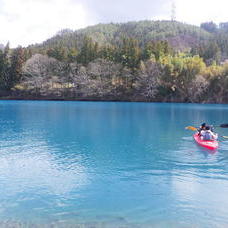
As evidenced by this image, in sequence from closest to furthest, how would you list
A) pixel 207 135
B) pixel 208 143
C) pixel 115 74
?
pixel 208 143 < pixel 207 135 < pixel 115 74

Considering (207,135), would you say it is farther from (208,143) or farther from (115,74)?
(115,74)

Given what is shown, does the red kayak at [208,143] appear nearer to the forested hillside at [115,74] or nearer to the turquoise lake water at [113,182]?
the turquoise lake water at [113,182]

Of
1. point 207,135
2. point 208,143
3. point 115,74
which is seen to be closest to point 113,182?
point 208,143

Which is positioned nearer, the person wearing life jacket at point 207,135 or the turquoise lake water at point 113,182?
the turquoise lake water at point 113,182

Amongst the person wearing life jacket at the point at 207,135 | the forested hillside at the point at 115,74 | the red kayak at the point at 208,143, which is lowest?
the red kayak at the point at 208,143

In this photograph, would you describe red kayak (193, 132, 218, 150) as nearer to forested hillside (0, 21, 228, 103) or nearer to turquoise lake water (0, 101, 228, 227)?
turquoise lake water (0, 101, 228, 227)

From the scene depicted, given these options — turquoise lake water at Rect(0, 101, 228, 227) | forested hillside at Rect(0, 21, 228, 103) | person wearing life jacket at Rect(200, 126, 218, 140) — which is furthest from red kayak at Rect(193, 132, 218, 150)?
forested hillside at Rect(0, 21, 228, 103)

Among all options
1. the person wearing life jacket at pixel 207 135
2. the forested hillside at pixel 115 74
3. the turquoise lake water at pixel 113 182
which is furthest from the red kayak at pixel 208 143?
the forested hillside at pixel 115 74

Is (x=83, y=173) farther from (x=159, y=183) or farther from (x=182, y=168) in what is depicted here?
(x=182, y=168)

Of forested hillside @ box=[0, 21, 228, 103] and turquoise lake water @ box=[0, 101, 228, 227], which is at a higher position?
forested hillside @ box=[0, 21, 228, 103]

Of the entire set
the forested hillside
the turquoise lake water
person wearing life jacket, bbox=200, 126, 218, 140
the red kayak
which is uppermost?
the forested hillside

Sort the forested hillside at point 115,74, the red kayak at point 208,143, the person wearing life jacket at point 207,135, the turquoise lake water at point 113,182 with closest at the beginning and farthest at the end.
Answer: the turquoise lake water at point 113,182
the red kayak at point 208,143
the person wearing life jacket at point 207,135
the forested hillside at point 115,74

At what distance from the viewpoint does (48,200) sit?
12.1 meters

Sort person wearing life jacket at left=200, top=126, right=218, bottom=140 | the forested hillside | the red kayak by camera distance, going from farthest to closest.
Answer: the forested hillside
person wearing life jacket at left=200, top=126, right=218, bottom=140
the red kayak
